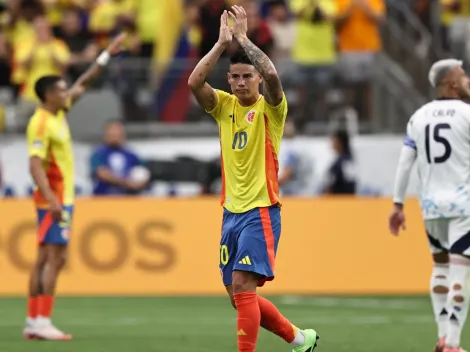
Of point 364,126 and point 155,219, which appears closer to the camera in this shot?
point 155,219

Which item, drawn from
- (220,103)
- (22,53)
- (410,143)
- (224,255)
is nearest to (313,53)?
(22,53)

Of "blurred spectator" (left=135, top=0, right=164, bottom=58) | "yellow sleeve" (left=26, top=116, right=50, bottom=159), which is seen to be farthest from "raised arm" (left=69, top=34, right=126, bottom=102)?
"blurred spectator" (left=135, top=0, right=164, bottom=58)

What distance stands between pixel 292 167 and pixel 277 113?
9992 mm

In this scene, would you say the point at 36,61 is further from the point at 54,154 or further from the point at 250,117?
the point at 250,117

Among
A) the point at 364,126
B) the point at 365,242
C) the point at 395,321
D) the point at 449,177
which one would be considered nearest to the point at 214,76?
the point at 364,126

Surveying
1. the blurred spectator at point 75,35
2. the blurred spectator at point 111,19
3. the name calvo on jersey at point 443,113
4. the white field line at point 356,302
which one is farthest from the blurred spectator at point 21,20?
the name calvo on jersey at point 443,113

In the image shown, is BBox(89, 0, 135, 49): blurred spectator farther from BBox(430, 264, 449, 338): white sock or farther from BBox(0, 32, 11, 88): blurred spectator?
BBox(430, 264, 449, 338): white sock

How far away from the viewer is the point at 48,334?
1284cm

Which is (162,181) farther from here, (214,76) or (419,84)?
(419,84)

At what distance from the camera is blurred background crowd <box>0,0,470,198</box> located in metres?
20.1

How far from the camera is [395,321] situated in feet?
48.3

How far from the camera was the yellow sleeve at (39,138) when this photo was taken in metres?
13.3

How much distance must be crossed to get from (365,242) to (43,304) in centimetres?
665

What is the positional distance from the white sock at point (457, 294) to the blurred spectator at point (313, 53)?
9714mm
